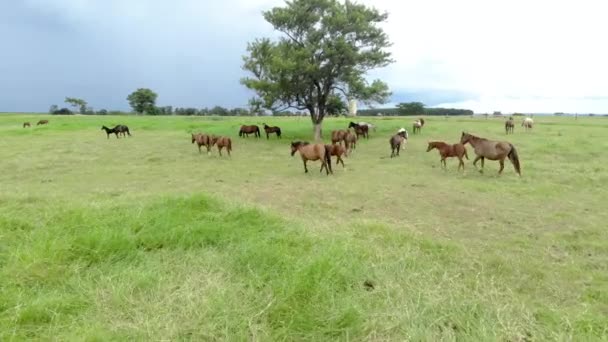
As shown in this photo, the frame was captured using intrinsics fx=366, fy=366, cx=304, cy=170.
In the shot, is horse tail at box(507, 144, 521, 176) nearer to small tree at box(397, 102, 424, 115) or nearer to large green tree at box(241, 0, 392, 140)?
large green tree at box(241, 0, 392, 140)

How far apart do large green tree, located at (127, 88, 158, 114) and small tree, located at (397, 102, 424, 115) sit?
59.7 meters

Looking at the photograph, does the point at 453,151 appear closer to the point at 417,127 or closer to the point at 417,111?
the point at 417,127

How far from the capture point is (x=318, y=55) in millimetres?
23641

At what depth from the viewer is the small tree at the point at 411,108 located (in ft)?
279

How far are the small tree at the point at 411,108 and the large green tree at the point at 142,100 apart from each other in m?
59.7

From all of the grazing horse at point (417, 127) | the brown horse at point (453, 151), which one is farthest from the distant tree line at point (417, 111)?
the brown horse at point (453, 151)

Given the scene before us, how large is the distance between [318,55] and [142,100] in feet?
253

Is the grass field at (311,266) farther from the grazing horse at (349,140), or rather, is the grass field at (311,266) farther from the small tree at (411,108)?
the small tree at (411,108)

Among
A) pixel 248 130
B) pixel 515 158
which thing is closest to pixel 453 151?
pixel 515 158

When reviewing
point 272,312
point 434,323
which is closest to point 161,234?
point 272,312

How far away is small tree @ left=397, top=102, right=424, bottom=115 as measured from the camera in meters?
85.2

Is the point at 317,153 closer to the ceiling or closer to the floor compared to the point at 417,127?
closer to the floor

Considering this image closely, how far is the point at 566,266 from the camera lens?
4.97m

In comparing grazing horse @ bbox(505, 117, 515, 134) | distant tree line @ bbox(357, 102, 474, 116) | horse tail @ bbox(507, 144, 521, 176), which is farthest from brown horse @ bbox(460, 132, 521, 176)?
distant tree line @ bbox(357, 102, 474, 116)
